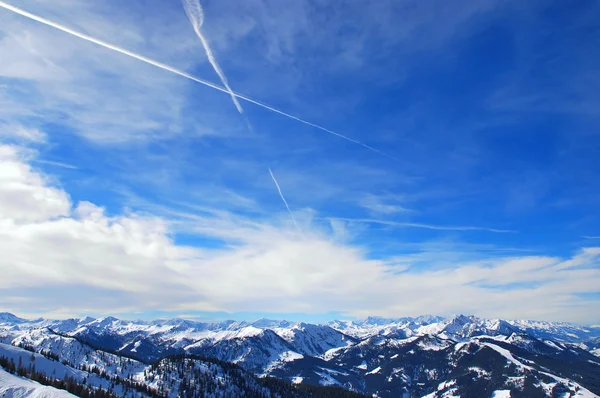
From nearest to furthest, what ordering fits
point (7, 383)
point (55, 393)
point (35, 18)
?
point (35, 18) < point (55, 393) < point (7, 383)

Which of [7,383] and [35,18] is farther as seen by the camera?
[7,383]

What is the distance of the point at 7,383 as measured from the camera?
151625mm

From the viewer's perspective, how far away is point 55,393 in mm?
133875

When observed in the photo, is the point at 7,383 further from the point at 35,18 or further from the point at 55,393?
the point at 35,18

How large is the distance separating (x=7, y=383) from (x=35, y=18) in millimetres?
163645

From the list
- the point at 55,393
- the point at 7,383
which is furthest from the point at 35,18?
the point at 7,383

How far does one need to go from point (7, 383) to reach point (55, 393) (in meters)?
35.6

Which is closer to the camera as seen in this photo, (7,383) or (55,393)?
(55,393)

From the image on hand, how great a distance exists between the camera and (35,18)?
1908 inches

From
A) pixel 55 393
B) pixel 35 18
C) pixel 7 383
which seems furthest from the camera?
pixel 7 383

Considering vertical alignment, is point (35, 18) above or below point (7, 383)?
above

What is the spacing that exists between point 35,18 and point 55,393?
445 feet

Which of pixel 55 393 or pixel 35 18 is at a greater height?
pixel 35 18
